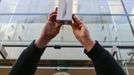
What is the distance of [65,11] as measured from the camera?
73 centimetres

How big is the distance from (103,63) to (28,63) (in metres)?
0.19

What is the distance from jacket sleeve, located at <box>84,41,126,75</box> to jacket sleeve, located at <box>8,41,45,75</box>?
139mm

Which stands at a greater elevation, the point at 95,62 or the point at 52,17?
the point at 52,17

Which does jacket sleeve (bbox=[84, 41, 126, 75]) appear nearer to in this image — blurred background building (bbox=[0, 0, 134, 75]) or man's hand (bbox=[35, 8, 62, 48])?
man's hand (bbox=[35, 8, 62, 48])

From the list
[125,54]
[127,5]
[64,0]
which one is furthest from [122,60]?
[64,0]

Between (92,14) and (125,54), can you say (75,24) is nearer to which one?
(125,54)

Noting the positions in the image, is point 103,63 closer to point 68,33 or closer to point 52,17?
point 52,17

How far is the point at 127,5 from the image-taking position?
249 centimetres

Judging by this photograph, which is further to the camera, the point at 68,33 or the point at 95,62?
the point at 68,33

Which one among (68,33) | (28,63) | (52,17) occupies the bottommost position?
(68,33)

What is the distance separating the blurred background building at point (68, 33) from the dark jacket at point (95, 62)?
0.92m

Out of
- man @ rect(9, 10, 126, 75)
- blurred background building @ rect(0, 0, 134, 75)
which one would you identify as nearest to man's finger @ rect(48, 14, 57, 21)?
man @ rect(9, 10, 126, 75)

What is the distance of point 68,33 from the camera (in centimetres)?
204

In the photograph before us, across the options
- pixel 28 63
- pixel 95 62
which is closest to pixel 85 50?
pixel 95 62
